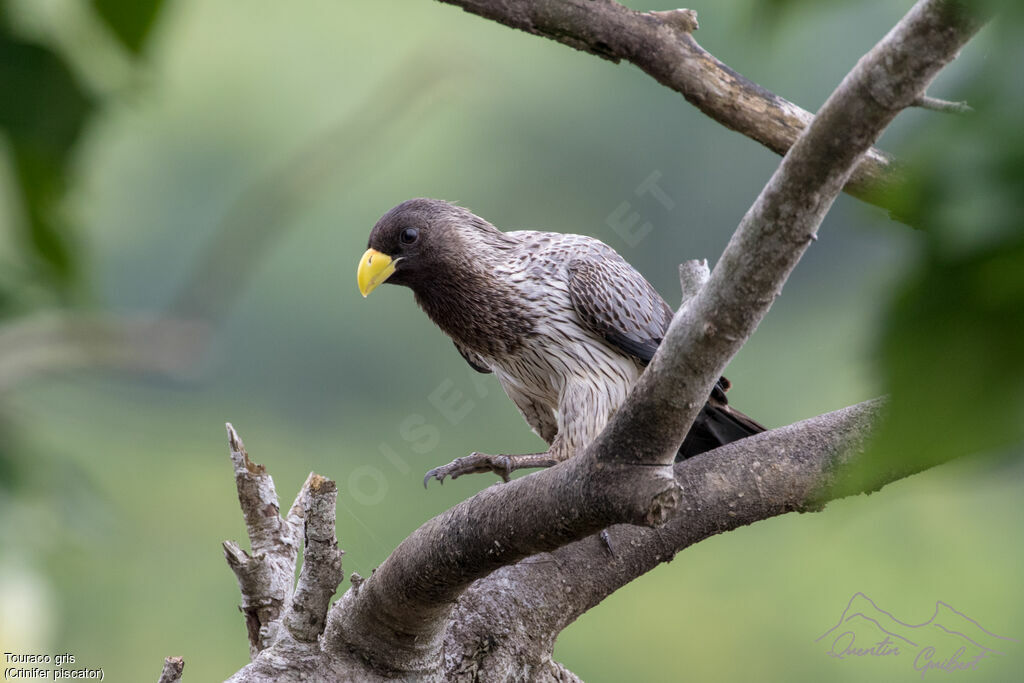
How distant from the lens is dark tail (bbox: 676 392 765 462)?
7.97 ft

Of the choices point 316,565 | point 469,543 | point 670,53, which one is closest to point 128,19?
point 469,543

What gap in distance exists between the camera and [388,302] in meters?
7.25

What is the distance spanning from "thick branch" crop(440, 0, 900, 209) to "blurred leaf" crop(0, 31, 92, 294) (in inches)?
69.5

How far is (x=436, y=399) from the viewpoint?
451 cm

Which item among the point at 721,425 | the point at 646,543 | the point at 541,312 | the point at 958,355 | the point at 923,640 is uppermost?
the point at 541,312

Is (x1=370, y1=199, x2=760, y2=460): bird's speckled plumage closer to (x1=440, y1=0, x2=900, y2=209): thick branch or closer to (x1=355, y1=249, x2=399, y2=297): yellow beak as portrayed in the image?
(x1=355, y1=249, x2=399, y2=297): yellow beak

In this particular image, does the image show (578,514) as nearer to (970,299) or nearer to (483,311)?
(483,311)

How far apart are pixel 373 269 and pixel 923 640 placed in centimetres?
310

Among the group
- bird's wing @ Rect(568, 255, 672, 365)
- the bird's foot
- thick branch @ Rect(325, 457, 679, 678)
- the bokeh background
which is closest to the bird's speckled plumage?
bird's wing @ Rect(568, 255, 672, 365)

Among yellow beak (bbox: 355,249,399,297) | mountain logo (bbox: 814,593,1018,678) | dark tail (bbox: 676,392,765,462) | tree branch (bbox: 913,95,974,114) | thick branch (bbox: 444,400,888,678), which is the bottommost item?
mountain logo (bbox: 814,593,1018,678)

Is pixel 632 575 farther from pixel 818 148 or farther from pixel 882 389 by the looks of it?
pixel 882 389

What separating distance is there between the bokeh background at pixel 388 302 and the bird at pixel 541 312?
45 cm

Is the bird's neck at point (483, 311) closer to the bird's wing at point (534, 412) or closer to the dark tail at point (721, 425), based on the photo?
the bird's wing at point (534, 412)

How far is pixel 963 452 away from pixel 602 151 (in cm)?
583
